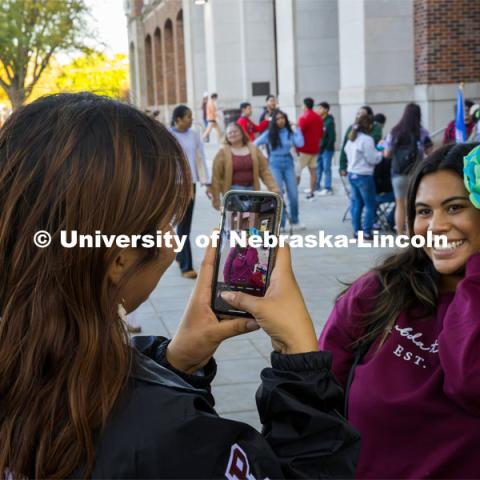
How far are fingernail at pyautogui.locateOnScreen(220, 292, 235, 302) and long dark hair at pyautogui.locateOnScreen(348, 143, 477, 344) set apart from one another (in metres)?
0.92

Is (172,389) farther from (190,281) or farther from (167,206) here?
(190,281)

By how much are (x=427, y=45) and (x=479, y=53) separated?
1117 millimetres

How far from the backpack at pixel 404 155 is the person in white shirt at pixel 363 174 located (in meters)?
0.69

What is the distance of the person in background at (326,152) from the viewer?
1770cm

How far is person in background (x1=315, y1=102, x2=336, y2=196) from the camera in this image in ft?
58.1

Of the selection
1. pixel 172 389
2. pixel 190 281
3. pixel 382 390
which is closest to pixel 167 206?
pixel 172 389

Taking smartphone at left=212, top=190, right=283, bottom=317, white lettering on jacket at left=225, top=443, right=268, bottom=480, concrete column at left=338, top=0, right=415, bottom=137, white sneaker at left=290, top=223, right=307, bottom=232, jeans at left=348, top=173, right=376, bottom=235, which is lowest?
white sneaker at left=290, top=223, right=307, bottom=232

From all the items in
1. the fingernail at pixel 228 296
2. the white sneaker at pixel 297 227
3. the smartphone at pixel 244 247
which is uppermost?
the smartphone at pixel 244 247

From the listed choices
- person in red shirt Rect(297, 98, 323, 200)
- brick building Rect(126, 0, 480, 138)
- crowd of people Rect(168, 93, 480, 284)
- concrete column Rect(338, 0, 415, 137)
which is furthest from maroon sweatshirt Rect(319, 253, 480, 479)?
concrete column Rect(338, 0, 415, 137)

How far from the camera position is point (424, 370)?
2.47m

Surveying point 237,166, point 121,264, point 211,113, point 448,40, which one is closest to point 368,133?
point 237,166

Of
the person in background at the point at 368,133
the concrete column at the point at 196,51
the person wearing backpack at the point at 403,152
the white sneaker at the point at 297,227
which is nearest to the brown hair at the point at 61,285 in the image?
the person wearing backpack at the point at 403,152

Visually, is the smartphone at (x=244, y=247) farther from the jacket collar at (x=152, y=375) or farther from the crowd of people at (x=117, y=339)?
the jacket collar at (x=152, y=375)

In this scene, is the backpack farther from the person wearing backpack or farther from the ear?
the ear
